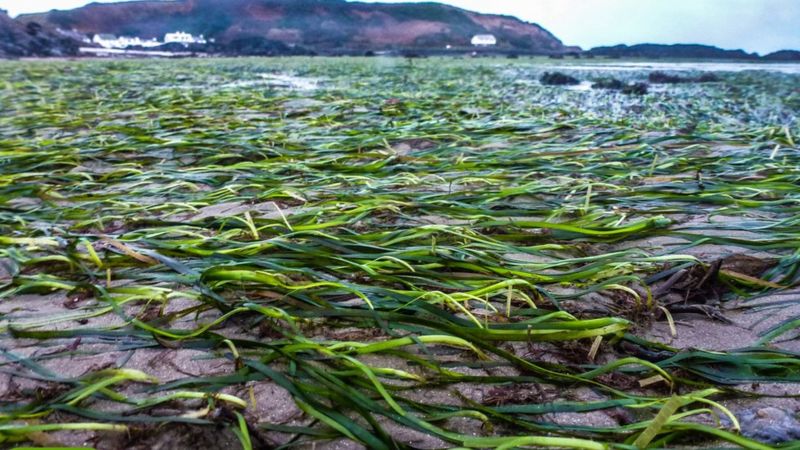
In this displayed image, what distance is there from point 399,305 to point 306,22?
2545 inches

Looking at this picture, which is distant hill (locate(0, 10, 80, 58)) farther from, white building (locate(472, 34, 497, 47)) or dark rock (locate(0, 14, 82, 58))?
white building (locate(472, 34, 497, 47))

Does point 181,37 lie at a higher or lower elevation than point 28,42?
lower

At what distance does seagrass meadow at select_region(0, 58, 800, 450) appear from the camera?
3.31 ft

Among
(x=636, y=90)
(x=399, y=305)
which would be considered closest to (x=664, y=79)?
(x=636, y=90)

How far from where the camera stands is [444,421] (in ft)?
3.37

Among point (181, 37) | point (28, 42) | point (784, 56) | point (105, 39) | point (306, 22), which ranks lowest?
point (105, 39)

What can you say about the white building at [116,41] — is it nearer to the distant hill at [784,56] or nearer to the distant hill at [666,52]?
the distant hill at [666,52]

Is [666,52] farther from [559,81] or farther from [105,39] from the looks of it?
[105,39]

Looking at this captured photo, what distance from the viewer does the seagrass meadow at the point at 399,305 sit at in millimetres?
1009

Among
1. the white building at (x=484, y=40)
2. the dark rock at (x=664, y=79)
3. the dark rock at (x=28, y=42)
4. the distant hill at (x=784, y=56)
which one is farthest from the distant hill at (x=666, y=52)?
the dark rock at (x=28, y=42)

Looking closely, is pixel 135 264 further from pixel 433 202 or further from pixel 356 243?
pixel 433 202

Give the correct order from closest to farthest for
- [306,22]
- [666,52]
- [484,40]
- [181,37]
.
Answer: [666,52] → [484,40] → [181,37] → [306,22]

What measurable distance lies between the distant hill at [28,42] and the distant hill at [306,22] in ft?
90.4

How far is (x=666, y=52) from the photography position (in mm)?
34562
